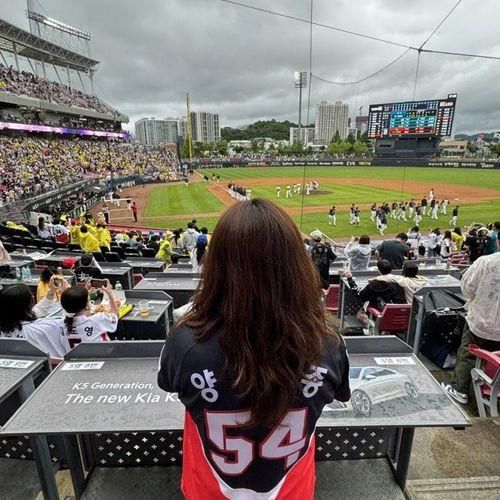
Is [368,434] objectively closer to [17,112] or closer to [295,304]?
[295,304]

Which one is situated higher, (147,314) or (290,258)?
(290,258)

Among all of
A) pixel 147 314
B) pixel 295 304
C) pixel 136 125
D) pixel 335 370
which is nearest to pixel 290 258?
pixel 295 304

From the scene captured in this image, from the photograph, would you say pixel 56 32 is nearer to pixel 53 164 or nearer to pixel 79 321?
pixel 53 164

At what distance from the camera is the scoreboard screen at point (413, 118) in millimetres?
51875

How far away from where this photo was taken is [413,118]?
173ft

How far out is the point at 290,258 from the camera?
48.4 inches

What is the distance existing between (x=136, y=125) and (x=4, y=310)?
209398 millimetres

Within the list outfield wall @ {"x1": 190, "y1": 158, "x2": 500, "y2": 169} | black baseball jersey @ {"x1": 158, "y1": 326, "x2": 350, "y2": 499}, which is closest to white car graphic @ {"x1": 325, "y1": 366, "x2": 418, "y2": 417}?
black baseball jersey @ {"x1": 158, "y1": 326, "x2": 350, "y2": 499}

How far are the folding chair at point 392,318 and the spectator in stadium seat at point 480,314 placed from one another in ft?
3.44

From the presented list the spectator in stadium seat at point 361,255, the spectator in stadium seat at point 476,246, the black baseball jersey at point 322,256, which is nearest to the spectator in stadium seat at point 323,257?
the black baseball jersey at point 322,256

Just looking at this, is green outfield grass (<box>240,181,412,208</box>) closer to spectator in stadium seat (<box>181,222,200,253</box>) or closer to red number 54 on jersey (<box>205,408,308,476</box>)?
spectator in stadium seat (<box>181,222,200,253</box>)

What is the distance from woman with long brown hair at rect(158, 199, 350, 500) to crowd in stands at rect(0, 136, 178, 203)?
74.4 ft

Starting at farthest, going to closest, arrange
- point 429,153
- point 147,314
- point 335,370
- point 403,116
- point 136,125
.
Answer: point 136,125 < point 429,153 < point 403,116 < point 147,314 < point 335,370

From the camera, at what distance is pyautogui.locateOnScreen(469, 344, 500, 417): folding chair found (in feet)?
9.97
